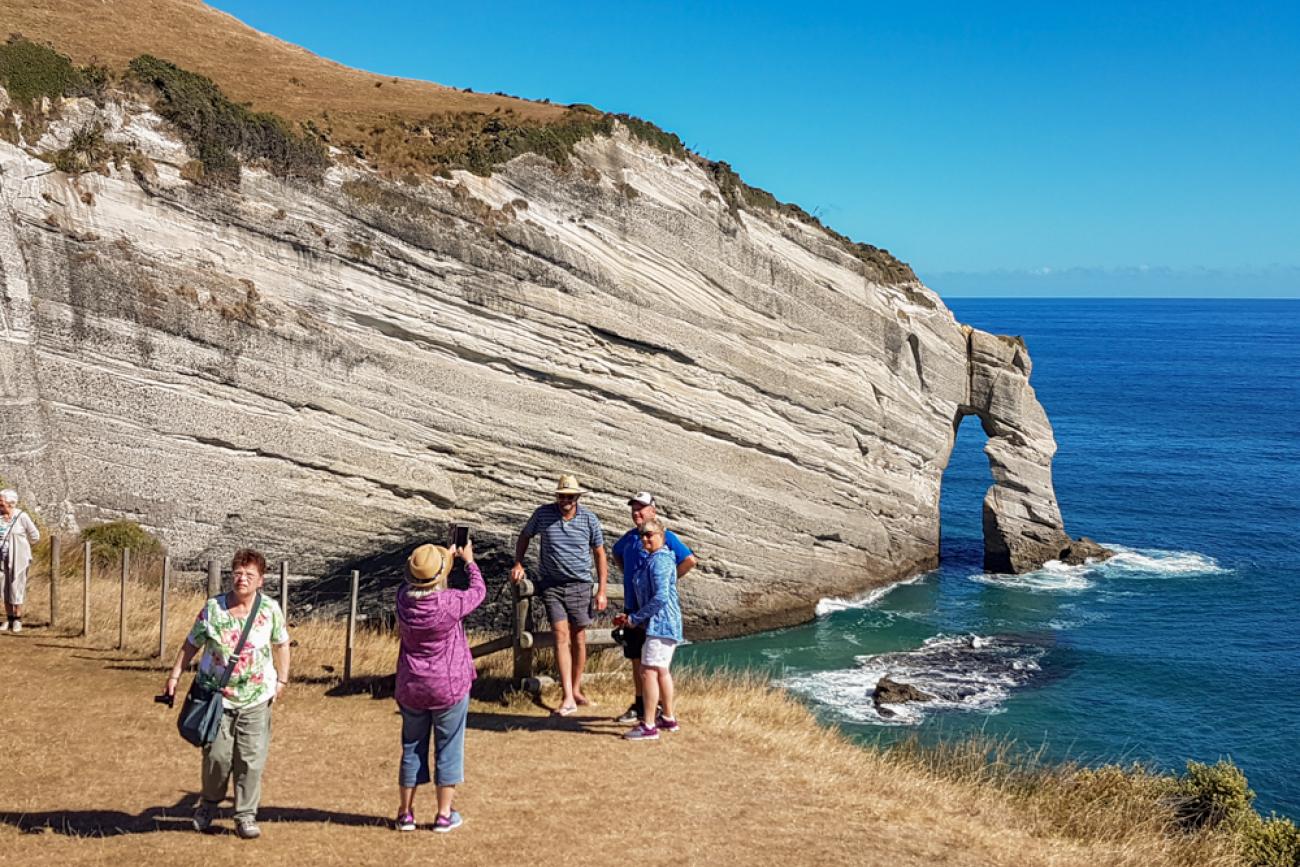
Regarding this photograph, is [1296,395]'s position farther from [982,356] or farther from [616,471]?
[616,471]

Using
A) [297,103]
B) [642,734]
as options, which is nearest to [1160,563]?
[297,103]

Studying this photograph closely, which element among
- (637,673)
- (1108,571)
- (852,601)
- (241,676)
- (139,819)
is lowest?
(852,601)

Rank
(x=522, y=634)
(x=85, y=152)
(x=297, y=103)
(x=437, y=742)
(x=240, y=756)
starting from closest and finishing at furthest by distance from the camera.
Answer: (x=240, y=756), (x=437, y=742), (x=522, y=634), (x=85, y=152), (x=297, y=103)

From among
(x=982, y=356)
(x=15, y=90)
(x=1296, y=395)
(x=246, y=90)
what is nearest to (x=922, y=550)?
(x=982, y=356)

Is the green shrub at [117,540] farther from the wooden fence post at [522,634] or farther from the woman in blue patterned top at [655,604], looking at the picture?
the woman in blue patterned top at [655,604]

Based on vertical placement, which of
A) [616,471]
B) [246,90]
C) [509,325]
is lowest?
[616,471]

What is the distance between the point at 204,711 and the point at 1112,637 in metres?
28.0

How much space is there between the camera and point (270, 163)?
23109mm

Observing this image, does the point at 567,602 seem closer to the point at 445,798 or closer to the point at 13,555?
the point at 445,798

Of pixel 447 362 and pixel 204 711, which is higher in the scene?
pixel 447 362

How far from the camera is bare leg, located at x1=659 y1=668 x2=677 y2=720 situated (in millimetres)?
10195

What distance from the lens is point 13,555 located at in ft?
41.6

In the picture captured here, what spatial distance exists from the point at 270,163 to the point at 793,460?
52.2ft

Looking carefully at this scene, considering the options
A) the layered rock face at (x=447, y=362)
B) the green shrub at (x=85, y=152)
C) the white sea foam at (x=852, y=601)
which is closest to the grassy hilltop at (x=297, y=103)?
the layered rock face at (x=447, y=362)
